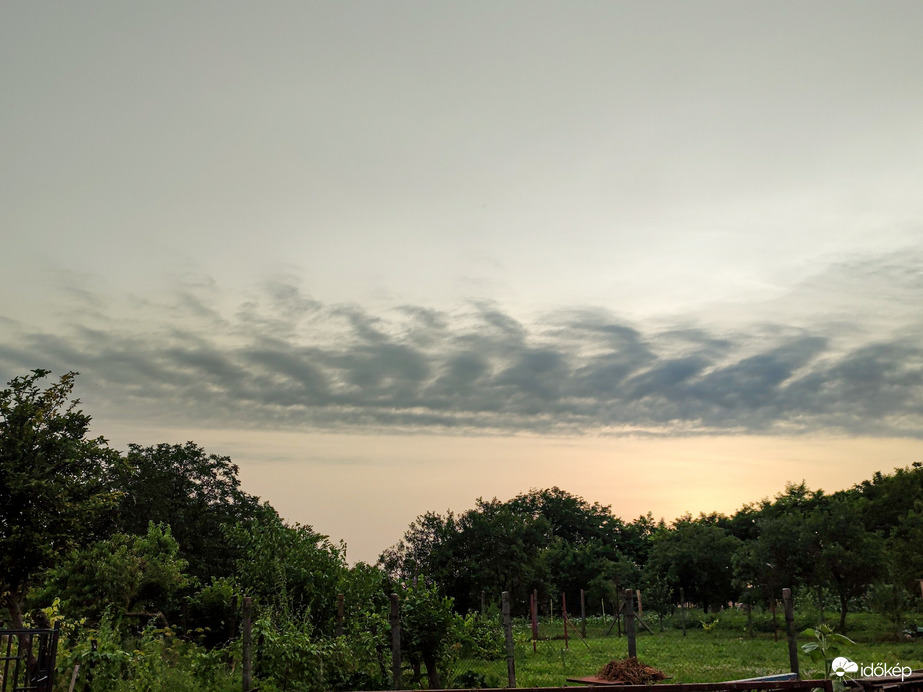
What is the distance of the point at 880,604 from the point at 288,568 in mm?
25680

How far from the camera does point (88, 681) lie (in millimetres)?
14883

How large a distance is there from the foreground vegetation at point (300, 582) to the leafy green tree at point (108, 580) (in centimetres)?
7

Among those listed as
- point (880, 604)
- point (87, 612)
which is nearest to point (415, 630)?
point (87, 612)

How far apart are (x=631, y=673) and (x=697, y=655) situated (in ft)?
26.8

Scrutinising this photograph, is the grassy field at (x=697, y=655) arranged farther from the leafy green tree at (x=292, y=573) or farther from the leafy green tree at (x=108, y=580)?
the leafy green tree at (x=108, y=580)

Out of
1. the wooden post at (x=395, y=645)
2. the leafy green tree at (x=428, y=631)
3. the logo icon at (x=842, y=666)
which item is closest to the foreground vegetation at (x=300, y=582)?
the leafy green tree at (x=428, y=631)

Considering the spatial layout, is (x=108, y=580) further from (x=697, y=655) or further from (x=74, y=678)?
(x=697, y=655)

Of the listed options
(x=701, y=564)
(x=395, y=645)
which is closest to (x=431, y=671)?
(x=395, y=645)

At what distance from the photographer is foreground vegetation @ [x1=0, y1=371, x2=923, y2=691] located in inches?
715

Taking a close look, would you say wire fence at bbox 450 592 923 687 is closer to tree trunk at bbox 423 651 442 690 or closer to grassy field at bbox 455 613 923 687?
grassy field at bbox 455 613 923 687

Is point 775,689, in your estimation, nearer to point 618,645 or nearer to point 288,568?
point 288,568

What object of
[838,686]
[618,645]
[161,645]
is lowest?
[618,645]

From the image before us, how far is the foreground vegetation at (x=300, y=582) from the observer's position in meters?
18.2

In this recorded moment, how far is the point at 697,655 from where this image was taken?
90.4 ft
